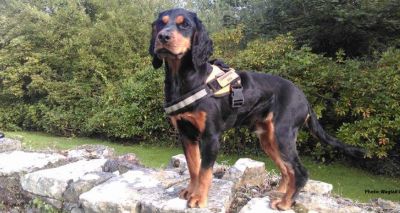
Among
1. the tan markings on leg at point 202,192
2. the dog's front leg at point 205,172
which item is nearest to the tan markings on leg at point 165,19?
the dog's front leg at point 205,172

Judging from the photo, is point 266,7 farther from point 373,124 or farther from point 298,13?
point 373,124

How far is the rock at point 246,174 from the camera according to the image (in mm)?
4141

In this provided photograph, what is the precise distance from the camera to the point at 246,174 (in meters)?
4.27

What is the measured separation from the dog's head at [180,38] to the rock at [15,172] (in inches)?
87.1

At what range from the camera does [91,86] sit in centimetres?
1412

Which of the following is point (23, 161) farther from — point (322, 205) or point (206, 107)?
point (322, 205)

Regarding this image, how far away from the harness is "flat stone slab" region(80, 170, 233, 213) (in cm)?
78

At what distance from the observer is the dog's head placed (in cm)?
297

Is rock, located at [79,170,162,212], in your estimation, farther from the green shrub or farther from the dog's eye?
the green shrub

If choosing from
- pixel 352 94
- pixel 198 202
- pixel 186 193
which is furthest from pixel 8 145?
pixel 352 94

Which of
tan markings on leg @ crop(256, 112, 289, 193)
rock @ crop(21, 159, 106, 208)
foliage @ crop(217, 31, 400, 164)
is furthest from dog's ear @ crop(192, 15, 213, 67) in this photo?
foliage @ crop(217, 31, 400, 164)

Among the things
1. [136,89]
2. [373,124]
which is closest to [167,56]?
[373,124]

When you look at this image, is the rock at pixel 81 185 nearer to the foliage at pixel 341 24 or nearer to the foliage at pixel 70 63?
the foliage at pixel 341 24

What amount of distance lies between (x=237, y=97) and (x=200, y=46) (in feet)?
1.73
